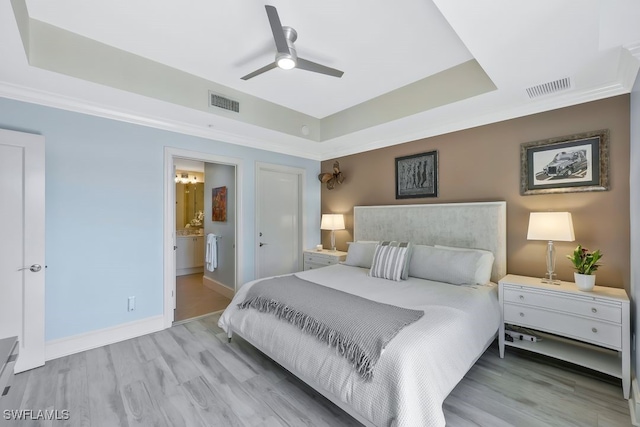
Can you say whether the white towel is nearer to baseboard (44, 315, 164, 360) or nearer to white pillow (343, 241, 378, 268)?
baseboard (44, 315, 164, 360)

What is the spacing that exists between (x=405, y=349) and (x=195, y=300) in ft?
12.2

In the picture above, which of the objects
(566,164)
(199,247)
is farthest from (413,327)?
(199,247)

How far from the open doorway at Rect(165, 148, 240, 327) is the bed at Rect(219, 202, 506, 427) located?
126 centimetres

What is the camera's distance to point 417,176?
12.1ft

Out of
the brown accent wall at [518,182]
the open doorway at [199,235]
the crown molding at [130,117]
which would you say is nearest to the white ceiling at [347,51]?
the crown molding at [130,117]

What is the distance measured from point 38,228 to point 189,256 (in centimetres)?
386

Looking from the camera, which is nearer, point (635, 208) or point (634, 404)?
point (634, 404)

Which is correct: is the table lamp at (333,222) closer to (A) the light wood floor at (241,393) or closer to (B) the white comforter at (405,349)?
(B) the white comforter at (405,349)

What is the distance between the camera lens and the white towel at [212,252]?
191 inches

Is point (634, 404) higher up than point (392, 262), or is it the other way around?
point (392, 262)

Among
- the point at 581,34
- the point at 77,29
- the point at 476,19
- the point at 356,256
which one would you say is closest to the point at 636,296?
the point at 581,34

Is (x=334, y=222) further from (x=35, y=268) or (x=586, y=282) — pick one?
(x=35, y=268)

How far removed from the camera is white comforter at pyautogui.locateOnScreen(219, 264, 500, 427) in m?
1.45

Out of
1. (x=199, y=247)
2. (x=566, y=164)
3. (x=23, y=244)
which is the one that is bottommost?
(x=199, y=247)
